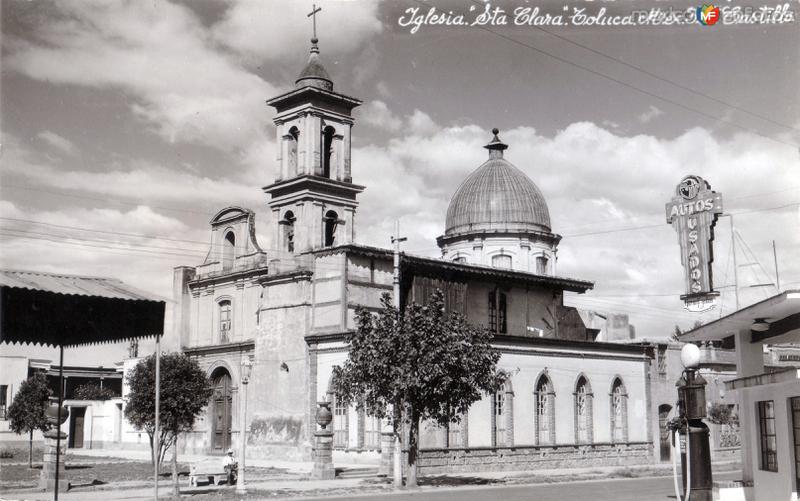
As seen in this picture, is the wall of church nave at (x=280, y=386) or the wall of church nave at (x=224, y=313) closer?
the wall of church nave at (x=280, y=386)

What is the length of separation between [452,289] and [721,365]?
56.9ft

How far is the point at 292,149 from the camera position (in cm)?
4434

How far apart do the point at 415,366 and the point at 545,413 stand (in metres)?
16.9

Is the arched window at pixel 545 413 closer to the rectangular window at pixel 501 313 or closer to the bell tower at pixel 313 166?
the rectangular window at pixel 501 313

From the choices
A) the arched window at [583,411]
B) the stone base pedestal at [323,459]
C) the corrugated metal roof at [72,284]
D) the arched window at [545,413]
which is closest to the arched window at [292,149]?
the arched window at [545,413]

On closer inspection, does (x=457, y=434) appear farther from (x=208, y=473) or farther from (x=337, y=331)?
(x=208, y=473)

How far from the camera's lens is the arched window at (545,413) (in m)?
41.1

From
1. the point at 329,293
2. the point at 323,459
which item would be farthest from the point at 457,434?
the point at 323,459

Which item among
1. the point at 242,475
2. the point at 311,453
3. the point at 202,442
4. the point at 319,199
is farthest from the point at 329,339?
the point at 242,475

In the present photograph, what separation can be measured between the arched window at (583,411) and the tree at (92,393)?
32.1 m

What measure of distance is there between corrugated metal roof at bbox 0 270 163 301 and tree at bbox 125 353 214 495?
11.2m

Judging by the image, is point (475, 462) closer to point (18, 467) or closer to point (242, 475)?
point (242, 475)

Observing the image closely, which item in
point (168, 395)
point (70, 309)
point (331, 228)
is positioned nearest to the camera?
point (70, 309)

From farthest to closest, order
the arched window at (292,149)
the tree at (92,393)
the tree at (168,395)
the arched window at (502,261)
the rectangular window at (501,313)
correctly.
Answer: the tree at (92,393) < the arched window at (502,261) < the rectangular window at (501,313) < the arched window at (292,149) < the tree at (168,395)
